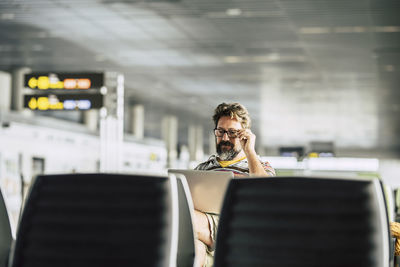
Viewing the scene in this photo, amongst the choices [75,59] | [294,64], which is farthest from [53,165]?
[294,64]

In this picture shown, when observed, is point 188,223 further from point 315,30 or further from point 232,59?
point 232,59

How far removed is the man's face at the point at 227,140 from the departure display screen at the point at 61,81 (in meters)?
7.67

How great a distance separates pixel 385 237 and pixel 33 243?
4.67ft

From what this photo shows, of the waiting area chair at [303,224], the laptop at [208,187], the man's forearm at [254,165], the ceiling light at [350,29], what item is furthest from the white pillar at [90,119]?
the waiting area chair at [303,224]

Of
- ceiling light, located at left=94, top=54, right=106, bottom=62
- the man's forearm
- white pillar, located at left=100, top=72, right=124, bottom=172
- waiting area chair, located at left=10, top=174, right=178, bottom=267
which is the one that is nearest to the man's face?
the man's forearm

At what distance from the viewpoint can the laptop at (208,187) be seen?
3783mm

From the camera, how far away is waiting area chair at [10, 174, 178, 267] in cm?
254

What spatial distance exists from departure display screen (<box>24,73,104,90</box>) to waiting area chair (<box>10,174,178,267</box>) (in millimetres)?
9670

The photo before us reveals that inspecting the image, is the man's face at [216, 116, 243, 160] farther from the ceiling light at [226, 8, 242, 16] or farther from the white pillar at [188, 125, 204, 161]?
the white pillar at [188, 125, 204, 161]

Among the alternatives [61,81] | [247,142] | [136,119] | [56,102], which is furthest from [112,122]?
[136,119]

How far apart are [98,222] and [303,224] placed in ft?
2.75

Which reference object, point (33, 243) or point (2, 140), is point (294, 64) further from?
point (33, 243)

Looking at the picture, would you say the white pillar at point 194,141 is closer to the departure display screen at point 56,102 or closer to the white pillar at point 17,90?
the white pillar at point 17,90

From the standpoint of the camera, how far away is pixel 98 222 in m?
2.67
